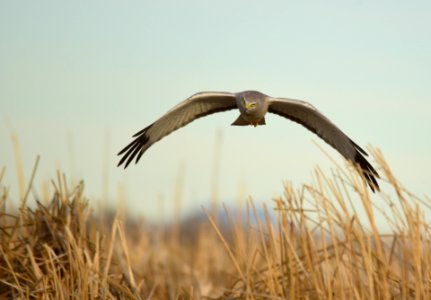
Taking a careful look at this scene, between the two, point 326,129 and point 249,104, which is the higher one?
point 249,104

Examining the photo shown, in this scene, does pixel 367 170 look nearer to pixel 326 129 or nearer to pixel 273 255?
pixel 326 129

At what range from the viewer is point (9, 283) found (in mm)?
4754

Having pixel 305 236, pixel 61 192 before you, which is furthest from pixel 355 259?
pixel 61 192

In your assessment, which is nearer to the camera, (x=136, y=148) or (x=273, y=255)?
(x=273, y=255)

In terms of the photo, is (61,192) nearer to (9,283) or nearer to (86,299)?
(9,283)

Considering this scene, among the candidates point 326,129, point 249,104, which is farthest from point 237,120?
point 326,129

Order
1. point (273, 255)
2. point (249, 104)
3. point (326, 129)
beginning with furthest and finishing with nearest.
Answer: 1. point (326, 129)
2. point (249, 104)
3. point (273, 255)

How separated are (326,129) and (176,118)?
134 centimetres

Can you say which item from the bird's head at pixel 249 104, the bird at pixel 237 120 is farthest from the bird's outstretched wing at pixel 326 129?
the bird's head at pixel 249 104

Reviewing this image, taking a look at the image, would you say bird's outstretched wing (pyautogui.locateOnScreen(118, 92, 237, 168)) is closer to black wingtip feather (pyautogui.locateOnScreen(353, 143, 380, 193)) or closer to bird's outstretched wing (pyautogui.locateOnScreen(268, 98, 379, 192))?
bird's outstretched wing (pyautogui.locateOnScreen(268, 98, 379, 192))

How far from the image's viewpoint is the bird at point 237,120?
228 inches

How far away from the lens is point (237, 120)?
18.7ft

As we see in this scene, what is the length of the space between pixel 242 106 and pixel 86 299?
2.04 metres

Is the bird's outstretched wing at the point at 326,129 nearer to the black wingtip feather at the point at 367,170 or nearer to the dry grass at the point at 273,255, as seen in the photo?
the black wingtip feather at the point at 367,170
